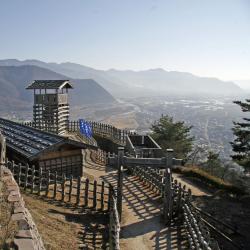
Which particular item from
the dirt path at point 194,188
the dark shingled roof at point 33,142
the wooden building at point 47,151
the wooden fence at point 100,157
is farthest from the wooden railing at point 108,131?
the wooden building at point 47,151

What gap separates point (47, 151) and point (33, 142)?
58.0 inches

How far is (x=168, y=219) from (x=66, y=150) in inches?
237

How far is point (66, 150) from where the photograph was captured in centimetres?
1617

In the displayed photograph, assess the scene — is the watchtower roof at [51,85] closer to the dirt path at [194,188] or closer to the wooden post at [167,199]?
the dirt path at [194,188]

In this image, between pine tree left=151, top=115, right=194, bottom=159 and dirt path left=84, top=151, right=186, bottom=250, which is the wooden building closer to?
dirt path left=84, top=151, right=186, bottom=250

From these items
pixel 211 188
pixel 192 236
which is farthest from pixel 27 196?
pixel 211 188

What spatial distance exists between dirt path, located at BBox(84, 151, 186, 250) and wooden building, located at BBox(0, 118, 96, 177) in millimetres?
2951

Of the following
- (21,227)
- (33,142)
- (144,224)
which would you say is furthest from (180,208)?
(21,227)

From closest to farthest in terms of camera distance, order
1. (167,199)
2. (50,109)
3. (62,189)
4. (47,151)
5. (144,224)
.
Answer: (144,224)
(167,199)
(62,189)
(47,151)
(50,109)

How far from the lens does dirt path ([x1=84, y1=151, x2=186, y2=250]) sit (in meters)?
11.1

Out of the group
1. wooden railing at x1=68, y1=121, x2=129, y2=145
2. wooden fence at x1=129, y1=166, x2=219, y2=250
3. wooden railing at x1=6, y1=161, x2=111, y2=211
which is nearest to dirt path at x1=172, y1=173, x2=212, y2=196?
wooden fence at x1=129, y1=166, x2=219, y2=250

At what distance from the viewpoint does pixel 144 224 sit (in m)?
12.6

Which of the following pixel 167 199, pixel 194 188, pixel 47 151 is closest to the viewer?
pixel 167 199

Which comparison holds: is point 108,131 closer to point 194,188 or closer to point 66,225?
point 194,188
